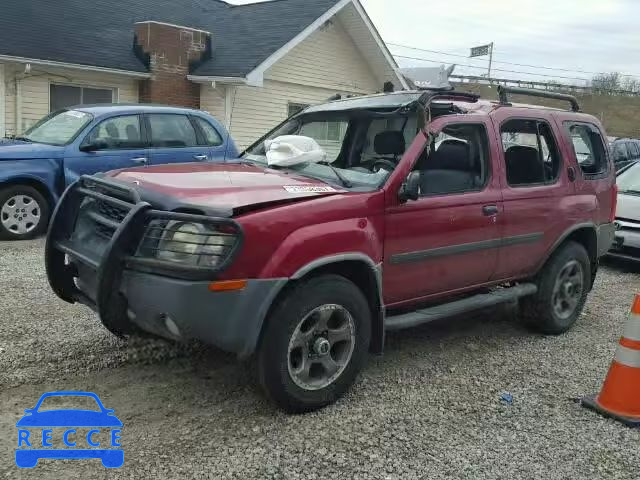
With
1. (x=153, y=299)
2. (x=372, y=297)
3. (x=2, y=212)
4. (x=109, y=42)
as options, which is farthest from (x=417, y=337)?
(x=109, y=42)

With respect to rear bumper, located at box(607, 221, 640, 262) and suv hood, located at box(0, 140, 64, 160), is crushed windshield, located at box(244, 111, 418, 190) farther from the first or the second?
rear bumper, located at box(607, 221, 640, 262)

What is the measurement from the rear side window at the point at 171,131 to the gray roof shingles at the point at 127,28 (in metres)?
5.18

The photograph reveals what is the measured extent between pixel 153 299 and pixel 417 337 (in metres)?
2.67

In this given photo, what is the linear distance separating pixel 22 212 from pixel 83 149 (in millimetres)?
1123

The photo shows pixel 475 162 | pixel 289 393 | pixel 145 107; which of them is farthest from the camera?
pixel 145 107

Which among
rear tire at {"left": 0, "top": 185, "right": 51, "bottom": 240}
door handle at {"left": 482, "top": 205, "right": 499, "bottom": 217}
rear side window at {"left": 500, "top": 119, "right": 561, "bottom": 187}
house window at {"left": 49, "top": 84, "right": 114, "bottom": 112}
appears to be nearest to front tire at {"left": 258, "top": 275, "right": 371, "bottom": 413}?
door handle at {"left": 482, "top": 205, "right": 499, "bottom": 217}

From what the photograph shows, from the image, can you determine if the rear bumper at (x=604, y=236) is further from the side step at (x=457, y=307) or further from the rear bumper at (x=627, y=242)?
the rear bumper at (x=627, y=242)

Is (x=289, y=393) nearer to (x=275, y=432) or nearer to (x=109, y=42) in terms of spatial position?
(x=275, y=432)

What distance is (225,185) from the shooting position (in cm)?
379

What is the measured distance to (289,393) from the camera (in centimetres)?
366

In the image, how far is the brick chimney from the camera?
14.7 metres

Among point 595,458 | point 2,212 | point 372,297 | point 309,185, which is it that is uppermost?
point 309,185

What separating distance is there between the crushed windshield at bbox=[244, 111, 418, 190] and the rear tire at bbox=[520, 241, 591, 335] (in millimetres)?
1941

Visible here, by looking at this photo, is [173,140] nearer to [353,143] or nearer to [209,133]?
[209,133]
